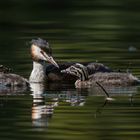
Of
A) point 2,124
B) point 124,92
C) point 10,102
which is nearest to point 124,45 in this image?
point 124,92

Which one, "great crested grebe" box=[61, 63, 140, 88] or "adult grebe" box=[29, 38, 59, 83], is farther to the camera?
"adult grebe" box=[29, 38, 59, 83]

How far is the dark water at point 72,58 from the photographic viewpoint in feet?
43.7

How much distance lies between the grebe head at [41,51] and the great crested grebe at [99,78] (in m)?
0.45

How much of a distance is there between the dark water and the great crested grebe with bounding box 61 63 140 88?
0.76 ft

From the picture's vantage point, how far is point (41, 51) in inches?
711

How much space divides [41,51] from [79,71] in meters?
0.93

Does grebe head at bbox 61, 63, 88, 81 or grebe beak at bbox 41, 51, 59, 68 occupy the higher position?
grebe beak at bbox 41, 51, 59, 68

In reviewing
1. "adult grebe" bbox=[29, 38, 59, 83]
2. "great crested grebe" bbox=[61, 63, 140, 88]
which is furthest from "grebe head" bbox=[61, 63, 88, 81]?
"adult grebe" bbox=[29, 38, 59, 83]

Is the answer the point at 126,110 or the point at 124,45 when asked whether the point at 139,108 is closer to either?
the point at 126,110

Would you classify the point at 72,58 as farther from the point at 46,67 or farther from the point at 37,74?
the point at 37,74

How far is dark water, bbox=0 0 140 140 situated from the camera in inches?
524

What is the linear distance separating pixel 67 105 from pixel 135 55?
4.70 m

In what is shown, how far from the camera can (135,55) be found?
1953 cm

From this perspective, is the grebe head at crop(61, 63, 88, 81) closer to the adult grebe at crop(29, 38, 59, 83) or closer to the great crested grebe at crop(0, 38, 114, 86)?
the great crested grebe at crop(0, 38, 114, 86)
